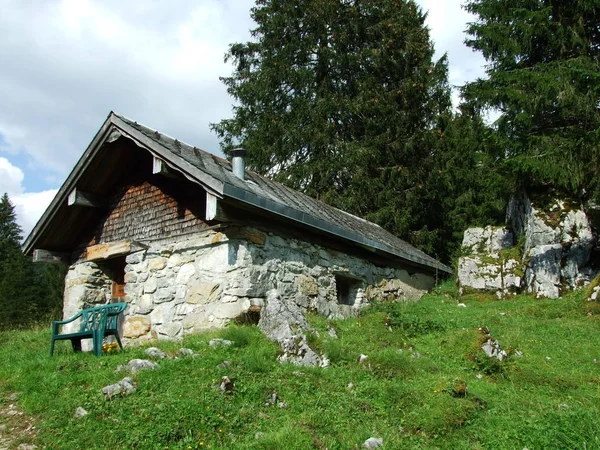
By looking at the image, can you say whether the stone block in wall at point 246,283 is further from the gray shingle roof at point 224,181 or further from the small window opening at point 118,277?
the small window opening at point 118,277

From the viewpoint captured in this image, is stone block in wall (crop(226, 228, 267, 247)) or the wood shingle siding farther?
the wood shingle siding

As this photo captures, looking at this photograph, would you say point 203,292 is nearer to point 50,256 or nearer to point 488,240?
point 50,256

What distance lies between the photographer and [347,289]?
434 inches

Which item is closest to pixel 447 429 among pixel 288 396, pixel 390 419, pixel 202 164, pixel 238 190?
pixel 390 419

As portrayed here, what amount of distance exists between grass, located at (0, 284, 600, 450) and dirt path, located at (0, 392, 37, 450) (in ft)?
0.24

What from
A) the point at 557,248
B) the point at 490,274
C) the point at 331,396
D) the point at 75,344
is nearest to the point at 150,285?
the point at 75,344

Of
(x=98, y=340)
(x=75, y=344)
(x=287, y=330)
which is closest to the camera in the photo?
(x=98, y=340)

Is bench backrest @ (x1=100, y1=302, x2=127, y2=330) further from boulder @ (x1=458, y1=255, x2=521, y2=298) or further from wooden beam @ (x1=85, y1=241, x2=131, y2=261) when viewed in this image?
boulder @ (x1=458, y1=255, x2=521, y2=298)

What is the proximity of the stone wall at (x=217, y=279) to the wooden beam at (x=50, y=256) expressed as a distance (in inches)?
33.8

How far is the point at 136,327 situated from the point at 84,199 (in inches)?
109

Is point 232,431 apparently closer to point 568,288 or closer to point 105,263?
point 105,263

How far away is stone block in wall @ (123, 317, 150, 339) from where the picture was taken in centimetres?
884

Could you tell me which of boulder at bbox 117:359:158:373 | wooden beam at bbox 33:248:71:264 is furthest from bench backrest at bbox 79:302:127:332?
wooden beam at bbox 33:248:71:264

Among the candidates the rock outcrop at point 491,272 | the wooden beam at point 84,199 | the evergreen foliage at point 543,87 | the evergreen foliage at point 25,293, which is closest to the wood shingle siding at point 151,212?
the wooden beam at point 84,199
